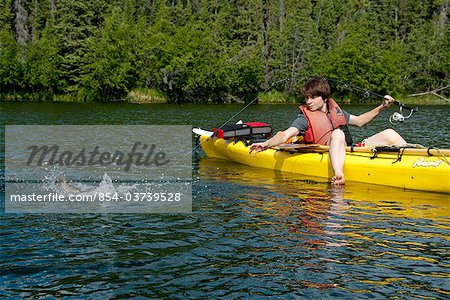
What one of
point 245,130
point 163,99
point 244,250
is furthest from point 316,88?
point 163,99

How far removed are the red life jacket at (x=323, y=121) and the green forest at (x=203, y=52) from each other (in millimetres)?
44850

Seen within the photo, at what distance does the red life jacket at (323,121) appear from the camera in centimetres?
1124

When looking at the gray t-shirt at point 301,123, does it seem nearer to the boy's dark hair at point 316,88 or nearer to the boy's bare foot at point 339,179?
the boy's dark hair at point 316,88

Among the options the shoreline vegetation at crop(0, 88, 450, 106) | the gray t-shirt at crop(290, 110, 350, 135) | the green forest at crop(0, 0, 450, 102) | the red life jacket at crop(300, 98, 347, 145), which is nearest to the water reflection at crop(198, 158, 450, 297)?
the red life jacket at crop(300, 98, 347, 145)

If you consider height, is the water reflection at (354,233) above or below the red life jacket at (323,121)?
below

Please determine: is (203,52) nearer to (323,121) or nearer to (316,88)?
(323,121)

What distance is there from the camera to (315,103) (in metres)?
11.0

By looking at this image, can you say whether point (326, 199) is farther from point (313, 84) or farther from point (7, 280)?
point (7, 280)

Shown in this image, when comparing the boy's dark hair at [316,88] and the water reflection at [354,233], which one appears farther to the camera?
the boy's dark hair at [316,88]

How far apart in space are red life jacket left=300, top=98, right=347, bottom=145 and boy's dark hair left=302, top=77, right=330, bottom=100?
0.41 m

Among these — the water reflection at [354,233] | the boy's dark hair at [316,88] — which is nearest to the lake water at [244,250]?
the water reflection at [354,233]

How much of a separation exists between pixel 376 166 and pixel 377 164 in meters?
0.04

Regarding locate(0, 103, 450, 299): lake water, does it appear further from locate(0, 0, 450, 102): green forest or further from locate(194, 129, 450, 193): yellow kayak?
locate(0, 0, 450, 102): green forest

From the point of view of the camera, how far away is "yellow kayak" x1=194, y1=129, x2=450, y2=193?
1012 centimetres
